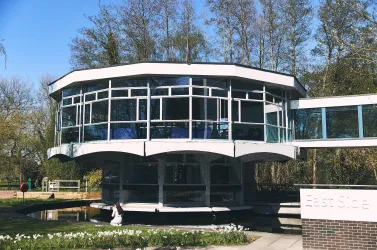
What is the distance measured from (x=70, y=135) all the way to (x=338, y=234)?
13024 millimetres

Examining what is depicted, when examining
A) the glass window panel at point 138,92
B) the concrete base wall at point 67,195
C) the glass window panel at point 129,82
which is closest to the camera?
the glass window panel at point 138,92

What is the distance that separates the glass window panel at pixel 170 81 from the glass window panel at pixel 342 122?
7.63 meters

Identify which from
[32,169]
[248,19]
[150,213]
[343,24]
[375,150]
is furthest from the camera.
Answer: [32,169]

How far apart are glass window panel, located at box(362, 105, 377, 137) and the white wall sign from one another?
9.34 m

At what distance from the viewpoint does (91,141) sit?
1697 centimetres

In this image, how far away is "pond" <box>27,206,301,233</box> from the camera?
53.1ft

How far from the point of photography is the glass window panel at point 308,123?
1883 centimetres

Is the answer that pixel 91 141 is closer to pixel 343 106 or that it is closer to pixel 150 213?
pixel 150 213

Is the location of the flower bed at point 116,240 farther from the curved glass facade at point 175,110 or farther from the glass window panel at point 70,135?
the glass window panel at point 70,135

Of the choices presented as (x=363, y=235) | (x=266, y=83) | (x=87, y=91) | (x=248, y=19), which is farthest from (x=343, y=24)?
(x=363, y=235)

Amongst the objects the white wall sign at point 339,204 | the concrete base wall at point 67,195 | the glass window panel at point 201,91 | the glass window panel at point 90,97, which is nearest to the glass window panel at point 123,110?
the glass window panel at point 90,97

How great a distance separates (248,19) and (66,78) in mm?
19589

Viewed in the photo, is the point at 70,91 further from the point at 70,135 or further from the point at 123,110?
the point at 123,110

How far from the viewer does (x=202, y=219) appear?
55.9 ft
